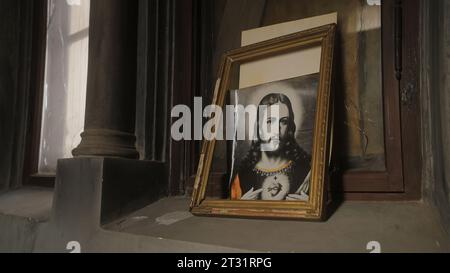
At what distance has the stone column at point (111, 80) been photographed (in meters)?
1.69

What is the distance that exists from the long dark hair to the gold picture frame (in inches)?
4.4

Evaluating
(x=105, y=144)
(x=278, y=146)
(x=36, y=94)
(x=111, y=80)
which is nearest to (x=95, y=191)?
(x=105, y=144)

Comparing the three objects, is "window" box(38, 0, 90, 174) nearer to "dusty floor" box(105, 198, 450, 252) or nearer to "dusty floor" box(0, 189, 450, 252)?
"dusty floor" box(0, 189, 450, 252)

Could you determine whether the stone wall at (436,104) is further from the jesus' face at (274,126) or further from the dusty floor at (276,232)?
the jesus' face at (274,126)

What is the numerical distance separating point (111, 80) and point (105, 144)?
1.05ft

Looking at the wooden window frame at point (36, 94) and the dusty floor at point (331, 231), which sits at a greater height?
the wooden window frame at point (36, 94)

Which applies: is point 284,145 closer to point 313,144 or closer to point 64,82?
point 313,144

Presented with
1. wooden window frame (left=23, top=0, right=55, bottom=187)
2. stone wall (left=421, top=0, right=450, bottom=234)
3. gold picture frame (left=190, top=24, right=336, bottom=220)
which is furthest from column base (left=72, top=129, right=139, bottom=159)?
stone wall (left=421, top=0, right=450, bottom=234)

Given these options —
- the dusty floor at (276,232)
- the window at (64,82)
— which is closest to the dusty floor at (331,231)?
the dusty floor at (276,232)

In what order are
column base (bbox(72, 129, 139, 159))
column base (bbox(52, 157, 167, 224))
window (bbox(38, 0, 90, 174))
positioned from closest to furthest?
column base (bbox(52, 157, 167, 224))
column base (bbox(72, 129, 139, 159))
window (bbox(38, 0, 90, 174))

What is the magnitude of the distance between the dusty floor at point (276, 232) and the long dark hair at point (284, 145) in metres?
0.27

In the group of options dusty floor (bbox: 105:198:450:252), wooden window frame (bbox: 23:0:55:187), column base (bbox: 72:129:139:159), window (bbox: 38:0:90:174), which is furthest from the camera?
wooden window frame (bbox: 23:0:55:187)

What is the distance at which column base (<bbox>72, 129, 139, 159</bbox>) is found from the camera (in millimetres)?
1608

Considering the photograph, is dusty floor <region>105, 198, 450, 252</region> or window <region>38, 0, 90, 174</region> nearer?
dusty floor <region>105, 198, 450, 252</region>
